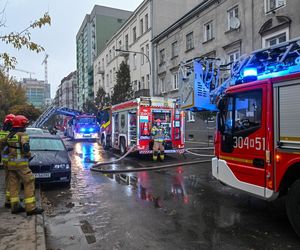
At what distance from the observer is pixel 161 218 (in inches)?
242

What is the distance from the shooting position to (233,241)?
4.94 m

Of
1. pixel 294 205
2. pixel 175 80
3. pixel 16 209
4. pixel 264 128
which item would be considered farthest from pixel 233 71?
pixel 175 80

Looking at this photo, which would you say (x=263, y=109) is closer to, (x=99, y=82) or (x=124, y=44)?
Result: (x=124, y=44)

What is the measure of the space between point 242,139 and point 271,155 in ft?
2.65

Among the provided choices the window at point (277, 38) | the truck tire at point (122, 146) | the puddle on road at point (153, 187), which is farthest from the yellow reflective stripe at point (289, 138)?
the window at point (277, 38)

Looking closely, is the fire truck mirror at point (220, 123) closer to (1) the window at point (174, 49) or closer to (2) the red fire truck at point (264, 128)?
(2) the red fire truck at point (264, 128)

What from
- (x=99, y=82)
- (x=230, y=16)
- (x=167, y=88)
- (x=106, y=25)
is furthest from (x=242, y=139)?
(x=106, y=25)

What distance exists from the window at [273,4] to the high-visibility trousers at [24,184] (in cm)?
1650

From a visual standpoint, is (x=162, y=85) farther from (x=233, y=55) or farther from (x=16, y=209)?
(x=16, y=209)

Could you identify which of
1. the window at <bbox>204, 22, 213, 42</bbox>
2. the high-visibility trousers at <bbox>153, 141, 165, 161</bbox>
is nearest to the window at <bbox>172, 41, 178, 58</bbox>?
the window at <bbox>204, 22, 213, 42</bbox>

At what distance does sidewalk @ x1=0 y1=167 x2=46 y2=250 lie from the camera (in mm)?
4504

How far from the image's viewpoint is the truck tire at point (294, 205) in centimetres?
497

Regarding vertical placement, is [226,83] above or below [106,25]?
below

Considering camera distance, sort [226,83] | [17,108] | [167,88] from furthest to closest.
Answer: [17,108] → [167,88] → [226,83]
